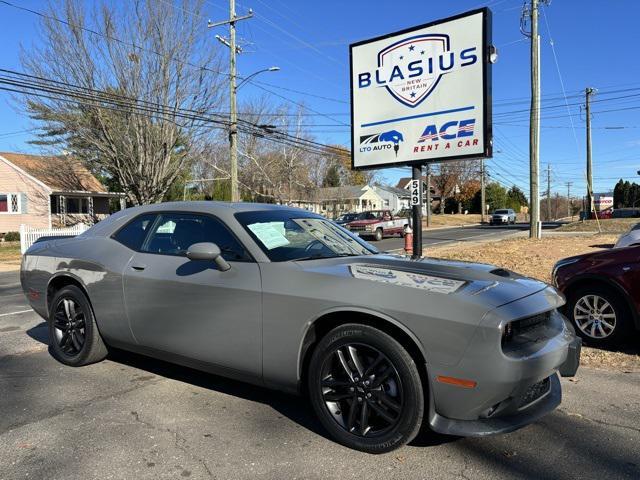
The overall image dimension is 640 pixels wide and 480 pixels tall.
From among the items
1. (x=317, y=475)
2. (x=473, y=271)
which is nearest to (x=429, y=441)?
(x=317, y=475)

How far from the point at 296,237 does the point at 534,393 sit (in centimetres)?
203

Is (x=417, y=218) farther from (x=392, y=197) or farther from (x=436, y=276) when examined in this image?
(x=392, y=197)

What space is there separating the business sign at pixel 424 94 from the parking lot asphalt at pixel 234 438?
6.36 metres

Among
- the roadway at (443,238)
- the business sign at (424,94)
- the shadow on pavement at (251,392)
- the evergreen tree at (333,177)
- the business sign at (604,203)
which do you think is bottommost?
the shadow on pavement at (251,392)

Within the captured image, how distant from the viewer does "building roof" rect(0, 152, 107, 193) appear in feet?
109

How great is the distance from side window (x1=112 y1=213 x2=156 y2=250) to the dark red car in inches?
177

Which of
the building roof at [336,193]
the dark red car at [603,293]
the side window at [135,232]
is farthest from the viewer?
the building roof at [336,193]

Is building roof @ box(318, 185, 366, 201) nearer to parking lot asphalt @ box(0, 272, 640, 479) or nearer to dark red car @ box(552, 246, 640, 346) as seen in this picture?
dark red car @ box(552, 246, 640, 346)

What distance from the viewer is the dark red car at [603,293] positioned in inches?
216

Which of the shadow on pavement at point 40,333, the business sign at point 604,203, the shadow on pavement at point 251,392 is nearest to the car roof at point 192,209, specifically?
the shadow on pavement at point 251,392

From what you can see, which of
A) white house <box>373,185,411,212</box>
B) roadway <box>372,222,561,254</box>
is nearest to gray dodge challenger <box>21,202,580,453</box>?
roadway <box>372,222,561,254</box>

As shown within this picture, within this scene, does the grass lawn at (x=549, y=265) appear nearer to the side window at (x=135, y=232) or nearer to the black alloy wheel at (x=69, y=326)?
the side window at (x=135, y=232)

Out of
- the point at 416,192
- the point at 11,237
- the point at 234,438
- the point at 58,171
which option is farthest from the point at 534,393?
the point at 58,171

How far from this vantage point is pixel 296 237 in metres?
4.21
